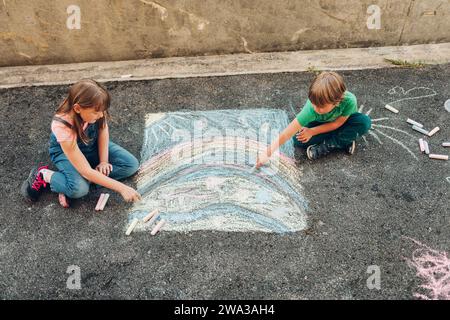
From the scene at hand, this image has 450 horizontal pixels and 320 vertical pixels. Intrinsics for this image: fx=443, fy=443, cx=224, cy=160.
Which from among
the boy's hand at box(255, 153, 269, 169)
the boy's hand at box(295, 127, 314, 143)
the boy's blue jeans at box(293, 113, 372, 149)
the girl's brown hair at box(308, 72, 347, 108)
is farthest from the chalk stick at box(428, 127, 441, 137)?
the boy's hand at box(255, 153, 269, 169)

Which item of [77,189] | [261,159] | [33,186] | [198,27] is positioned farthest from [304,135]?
[33,186]

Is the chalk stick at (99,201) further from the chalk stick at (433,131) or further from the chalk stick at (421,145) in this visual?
the chalk stick at (433,131)

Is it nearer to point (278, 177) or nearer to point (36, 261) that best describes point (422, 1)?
point (278, 177)

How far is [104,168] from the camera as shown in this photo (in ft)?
13.1

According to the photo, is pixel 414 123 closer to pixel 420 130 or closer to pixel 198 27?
pixel 420 130

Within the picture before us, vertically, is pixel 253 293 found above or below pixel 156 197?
below

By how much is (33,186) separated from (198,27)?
102 inches

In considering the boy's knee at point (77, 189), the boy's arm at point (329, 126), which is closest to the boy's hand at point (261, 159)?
the boy's arm at point (329, 126)

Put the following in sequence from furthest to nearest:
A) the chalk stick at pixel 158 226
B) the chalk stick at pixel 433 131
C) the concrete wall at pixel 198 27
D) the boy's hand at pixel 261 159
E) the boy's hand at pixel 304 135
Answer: the concrete wall at pixel 198 27, the chalk stick at pixel 433 131, the boy's hand at pixel 304 135, the boy's hand at pixel 261 159, the chalk stick at pixel 158 226

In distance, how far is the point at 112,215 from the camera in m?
3.90

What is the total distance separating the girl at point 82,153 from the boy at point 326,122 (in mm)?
1316

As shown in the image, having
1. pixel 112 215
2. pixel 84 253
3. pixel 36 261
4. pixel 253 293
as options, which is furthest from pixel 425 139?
pixel 36 261

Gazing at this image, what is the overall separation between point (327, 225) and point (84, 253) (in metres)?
2.04

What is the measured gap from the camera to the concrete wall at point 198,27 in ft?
16.4
